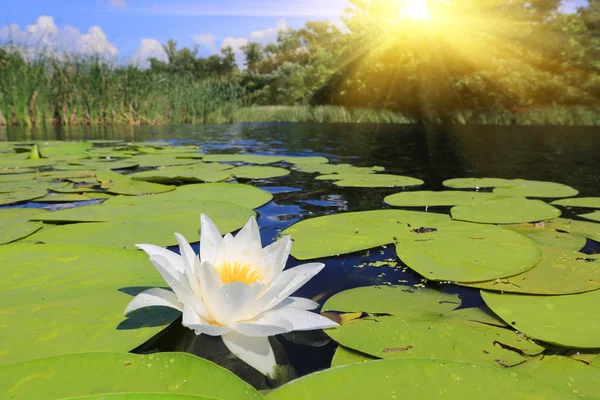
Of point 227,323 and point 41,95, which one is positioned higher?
point 41,95

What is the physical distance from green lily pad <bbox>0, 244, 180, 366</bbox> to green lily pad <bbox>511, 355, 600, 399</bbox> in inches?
24.9

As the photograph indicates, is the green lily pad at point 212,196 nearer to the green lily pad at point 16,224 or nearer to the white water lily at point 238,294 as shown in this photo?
the green lily pad at point 16,224

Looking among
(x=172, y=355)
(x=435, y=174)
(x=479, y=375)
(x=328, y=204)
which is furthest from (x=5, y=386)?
(x=435, y=174)

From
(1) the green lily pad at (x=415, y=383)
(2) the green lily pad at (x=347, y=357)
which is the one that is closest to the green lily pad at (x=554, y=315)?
(1) the green lily pad at (x=415, y=383)

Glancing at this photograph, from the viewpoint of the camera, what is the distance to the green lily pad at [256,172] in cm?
270

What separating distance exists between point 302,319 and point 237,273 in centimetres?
14

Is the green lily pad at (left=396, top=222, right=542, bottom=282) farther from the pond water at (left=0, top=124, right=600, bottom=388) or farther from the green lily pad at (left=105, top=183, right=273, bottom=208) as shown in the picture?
the green lily pad at (left=105, top=183, right=273, bottom=208)

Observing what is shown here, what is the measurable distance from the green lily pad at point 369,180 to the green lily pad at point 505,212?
2.15 feet

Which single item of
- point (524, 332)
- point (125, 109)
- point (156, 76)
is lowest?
point (524, 332)

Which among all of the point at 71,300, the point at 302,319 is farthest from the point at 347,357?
the point at 71,300

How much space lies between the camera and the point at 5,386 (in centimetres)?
56

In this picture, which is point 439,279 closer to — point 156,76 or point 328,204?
point 328,204

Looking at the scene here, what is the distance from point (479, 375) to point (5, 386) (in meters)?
0.67

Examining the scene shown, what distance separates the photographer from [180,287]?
0.68m
